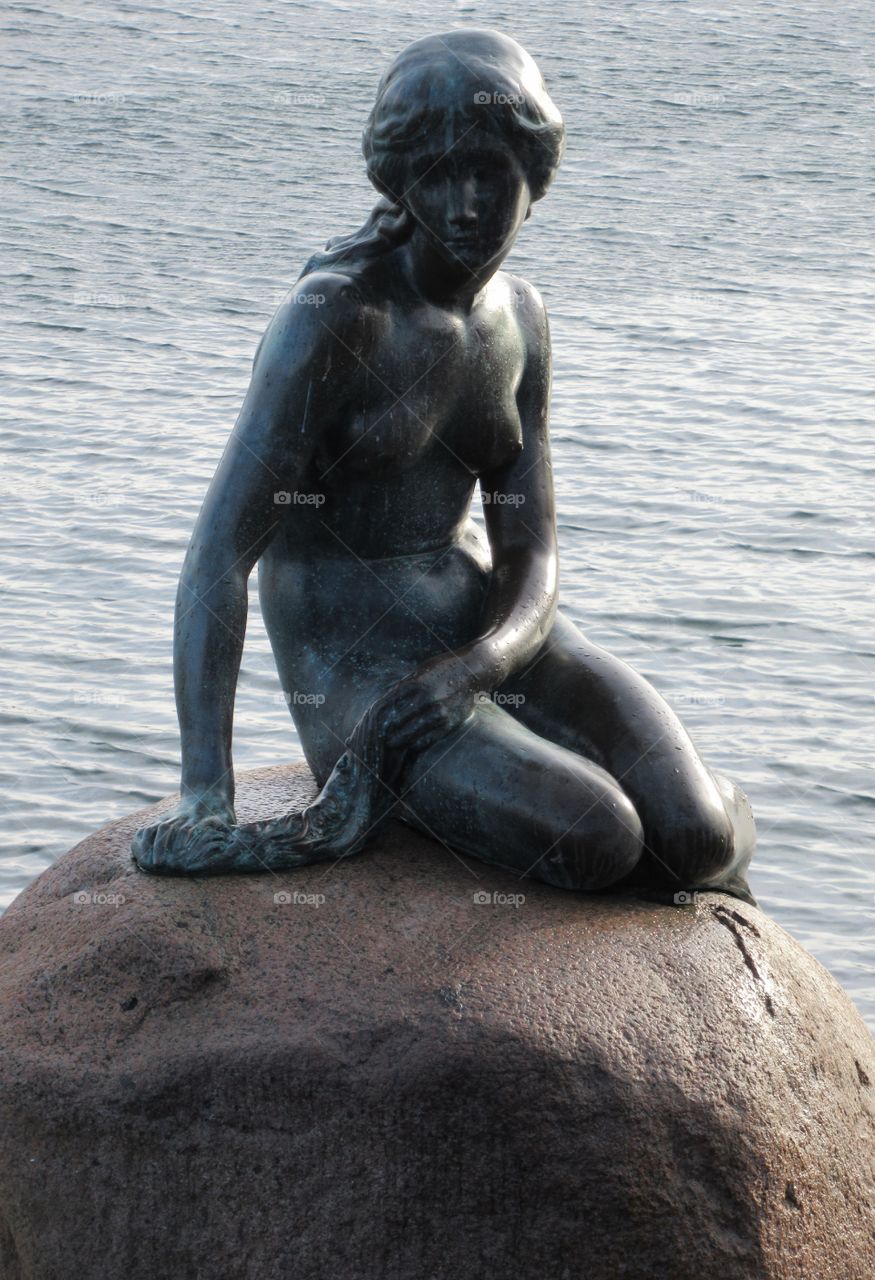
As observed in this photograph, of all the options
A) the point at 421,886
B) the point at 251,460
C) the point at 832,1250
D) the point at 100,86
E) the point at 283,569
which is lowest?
the point at 100,86

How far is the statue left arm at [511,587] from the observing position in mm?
4293

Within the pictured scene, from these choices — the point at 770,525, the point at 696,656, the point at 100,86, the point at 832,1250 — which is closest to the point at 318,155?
the point at 100,86

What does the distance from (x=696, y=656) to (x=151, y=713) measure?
204 cm

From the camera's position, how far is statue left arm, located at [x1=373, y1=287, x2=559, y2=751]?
4293 mm

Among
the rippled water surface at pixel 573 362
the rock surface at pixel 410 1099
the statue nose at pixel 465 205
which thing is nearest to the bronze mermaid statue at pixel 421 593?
the statue nose at pixel 465 205

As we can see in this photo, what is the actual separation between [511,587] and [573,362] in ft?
21.8

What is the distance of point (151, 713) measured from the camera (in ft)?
24.0

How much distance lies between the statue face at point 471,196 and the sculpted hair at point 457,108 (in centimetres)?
2

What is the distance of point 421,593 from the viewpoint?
182 inches

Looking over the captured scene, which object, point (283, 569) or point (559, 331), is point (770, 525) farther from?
point (283, 569)
